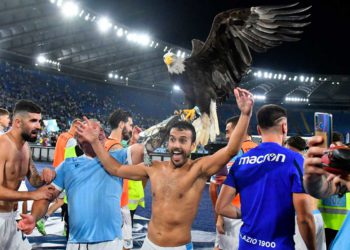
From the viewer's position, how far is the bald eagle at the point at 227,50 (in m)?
4.41

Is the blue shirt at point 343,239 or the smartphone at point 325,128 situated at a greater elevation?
the smartphone at point 325,128

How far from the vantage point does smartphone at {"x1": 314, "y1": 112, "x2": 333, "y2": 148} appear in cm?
116

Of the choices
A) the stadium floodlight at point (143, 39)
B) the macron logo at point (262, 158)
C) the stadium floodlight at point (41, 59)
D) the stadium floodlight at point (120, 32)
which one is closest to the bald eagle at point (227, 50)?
the macron logo at point (262, 158)

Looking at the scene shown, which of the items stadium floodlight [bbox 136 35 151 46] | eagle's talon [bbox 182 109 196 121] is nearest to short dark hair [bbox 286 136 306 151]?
eagle's talon [bbox 182 109 196 121]

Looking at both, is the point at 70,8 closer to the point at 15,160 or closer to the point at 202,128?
the point at 202,128

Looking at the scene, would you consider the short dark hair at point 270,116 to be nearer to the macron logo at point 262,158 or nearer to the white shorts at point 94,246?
the macron logo at point 262,158

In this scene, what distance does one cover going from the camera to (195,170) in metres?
2.85

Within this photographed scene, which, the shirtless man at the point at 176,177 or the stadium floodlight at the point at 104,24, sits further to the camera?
the stadium floodlight at the point at 104,24

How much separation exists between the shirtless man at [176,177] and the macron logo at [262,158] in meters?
0.09

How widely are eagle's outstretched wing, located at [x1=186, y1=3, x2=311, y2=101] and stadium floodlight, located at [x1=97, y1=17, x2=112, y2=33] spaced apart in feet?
59.9

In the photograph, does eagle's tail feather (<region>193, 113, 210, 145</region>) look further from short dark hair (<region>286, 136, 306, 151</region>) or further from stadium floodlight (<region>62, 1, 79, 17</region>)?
stadium floodlight (<region>62, 1, 79, 17</region>)

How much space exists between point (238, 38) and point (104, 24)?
18.6 meters

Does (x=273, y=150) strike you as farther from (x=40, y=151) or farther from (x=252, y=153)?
(x=40, y=151)

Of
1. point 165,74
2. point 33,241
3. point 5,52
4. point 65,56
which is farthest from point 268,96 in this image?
point 33,241
